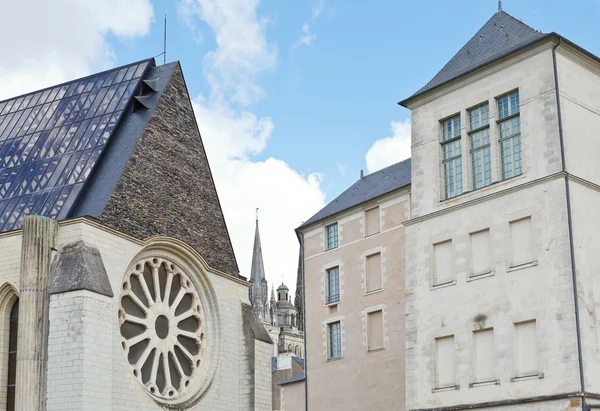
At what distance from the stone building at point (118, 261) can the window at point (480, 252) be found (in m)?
6.90

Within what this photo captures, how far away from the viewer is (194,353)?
92.3 feet

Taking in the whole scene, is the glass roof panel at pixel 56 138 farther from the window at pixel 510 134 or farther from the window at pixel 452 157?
the window at pixel 510 134

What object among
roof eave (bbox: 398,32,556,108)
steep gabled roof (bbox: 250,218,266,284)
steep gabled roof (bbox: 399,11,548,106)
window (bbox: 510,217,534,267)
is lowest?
window (bbox: 510,217,534,267)

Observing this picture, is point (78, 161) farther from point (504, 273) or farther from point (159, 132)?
point (504, 273)

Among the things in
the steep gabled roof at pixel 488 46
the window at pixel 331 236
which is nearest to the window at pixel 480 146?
the steep gabled roof at pixel 488 46

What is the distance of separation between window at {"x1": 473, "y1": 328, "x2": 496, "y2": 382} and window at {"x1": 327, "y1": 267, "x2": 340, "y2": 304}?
14783 mm

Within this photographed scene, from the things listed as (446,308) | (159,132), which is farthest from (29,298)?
(446,308)

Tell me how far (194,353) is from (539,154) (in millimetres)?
11182

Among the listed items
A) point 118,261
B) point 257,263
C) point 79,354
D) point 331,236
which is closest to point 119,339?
point 79,354

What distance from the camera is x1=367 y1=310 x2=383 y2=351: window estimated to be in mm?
38875

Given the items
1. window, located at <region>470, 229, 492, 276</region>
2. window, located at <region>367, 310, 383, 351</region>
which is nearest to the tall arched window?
window, located at <region>470, 229, 492, 276</region>

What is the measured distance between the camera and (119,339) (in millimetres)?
24594

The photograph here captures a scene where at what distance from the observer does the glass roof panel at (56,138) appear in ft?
87.0

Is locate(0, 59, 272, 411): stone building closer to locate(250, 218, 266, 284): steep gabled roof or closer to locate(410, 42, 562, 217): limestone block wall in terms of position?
locate(410, 42, 562, 217): limestone block wall
